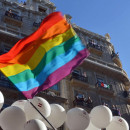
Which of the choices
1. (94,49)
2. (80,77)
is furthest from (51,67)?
(94,49)

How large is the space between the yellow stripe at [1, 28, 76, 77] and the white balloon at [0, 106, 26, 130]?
1.23 m

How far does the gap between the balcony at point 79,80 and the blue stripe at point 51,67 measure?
10.2 metres

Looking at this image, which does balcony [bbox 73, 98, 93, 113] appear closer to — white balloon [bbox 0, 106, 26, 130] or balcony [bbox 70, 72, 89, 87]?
balcony [bbox 70, 72, 89, 87]

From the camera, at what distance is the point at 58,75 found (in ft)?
28.8

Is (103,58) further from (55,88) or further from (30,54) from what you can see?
(30,54)

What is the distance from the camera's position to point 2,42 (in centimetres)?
2002

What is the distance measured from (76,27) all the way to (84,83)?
8.59m

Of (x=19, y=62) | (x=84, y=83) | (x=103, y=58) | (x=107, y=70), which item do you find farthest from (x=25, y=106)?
(x=103, y=58)

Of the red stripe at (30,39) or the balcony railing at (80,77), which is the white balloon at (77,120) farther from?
the balcony railing at (80,77)

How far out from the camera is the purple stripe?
8238 mm

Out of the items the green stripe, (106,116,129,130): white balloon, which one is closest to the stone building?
(106,116,129,130): white balloon

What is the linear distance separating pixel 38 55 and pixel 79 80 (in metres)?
10.9

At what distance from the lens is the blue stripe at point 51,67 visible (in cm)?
843

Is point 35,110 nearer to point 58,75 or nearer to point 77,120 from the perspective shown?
point 58,75
